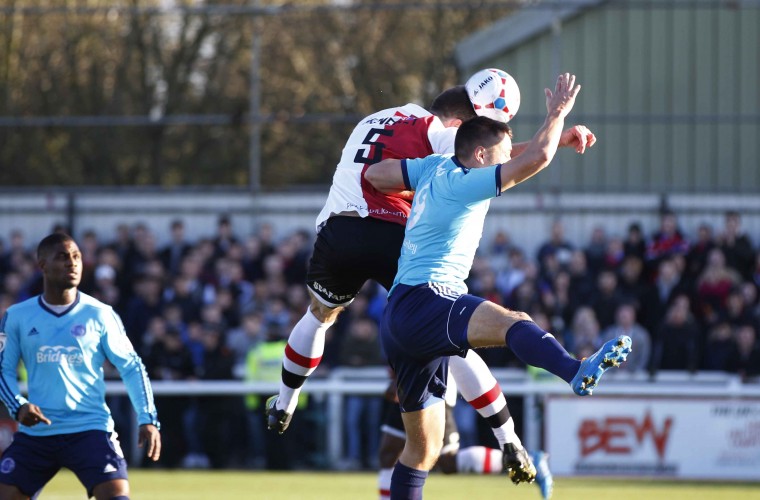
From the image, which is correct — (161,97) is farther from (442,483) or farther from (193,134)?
(442,483)

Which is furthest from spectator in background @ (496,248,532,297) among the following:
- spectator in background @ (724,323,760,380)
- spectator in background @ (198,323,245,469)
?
spectator in background @ (198,323,245,469)

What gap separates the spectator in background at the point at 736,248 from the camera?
56.2 ft

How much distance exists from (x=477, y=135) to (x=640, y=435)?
836 centimetres

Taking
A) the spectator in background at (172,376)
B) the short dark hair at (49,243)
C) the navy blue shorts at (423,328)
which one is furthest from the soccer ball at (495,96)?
the spectator in background at (172,376)

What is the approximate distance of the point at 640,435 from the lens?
14719 mm

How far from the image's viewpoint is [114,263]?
17.6 metres

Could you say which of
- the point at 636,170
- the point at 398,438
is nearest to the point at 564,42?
the point at 636,170

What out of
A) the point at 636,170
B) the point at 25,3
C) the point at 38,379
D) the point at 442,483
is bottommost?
the point at 442,483

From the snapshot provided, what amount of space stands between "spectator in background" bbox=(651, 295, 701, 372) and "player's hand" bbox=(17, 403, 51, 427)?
9.72m

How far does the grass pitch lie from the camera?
12859 millimetres

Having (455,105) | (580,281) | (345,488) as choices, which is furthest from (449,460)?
(580,281)

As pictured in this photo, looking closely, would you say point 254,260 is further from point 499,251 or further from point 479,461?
point 479,461

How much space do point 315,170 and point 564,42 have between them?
6.75m

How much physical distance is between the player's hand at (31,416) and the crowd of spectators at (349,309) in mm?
8234
